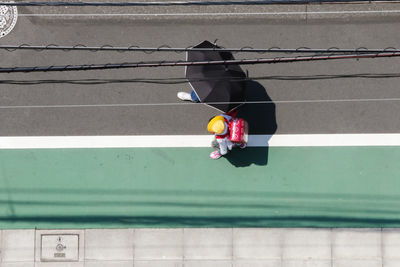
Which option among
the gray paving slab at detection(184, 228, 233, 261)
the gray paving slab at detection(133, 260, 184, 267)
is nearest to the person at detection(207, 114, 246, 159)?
the gray paving slab at detection(184, 228, 233, 261)

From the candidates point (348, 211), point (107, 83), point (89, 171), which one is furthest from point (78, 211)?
point (348, 211)

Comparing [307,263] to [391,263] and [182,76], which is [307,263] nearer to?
[391,263]

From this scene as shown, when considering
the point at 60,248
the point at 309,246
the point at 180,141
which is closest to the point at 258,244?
the point at 309,246

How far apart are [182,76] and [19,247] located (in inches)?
211

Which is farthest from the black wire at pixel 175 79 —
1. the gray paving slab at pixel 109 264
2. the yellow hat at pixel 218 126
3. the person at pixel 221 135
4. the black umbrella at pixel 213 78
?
the gray paving slab at pixel 109 264

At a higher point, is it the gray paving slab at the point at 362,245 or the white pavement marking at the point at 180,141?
the white pavement marking at the point at 180,141

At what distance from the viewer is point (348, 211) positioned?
28.6ft

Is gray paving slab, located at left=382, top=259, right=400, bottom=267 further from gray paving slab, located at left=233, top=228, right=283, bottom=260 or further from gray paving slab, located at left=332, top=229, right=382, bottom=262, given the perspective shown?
gray paving slab, located at left=233, top=228, right=283, bottom=260

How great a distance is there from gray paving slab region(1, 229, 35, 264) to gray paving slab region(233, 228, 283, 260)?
182 inches

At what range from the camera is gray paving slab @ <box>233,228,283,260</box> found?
869 cm

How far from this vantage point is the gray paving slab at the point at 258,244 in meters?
8.69

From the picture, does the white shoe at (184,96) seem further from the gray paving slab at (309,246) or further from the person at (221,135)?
the gray paving slab at (309,246)

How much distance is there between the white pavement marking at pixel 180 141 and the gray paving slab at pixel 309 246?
6.51ft

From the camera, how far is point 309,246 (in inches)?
341
